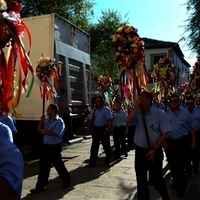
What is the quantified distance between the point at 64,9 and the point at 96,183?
57.7 feet

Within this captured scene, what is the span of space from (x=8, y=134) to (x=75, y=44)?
8540 millimetres

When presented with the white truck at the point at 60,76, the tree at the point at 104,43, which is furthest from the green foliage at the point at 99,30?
the white truck at the point at 60,76

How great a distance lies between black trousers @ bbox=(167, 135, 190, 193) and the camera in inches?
231

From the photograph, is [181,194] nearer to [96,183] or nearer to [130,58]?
[96,183]

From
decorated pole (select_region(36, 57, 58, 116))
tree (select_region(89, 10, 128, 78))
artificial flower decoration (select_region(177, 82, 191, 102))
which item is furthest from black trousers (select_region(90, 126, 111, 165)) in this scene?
tree (select_region(89, 10, 128, 78))

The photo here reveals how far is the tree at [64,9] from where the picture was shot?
2141cm

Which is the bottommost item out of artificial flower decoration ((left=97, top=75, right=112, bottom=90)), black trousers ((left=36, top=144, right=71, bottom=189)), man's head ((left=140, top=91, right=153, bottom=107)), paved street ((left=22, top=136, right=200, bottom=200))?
paved street ((left=22, top=136, right=200, bottom=200))

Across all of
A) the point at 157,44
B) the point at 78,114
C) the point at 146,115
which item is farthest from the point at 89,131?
the point at 157,44

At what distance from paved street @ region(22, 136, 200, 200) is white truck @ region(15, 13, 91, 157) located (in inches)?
35.9

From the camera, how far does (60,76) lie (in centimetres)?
930

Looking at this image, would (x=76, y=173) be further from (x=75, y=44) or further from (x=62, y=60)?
(x=75, y=44)

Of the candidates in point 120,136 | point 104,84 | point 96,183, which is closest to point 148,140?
point 96,183

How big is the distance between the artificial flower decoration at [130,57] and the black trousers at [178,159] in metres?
1.24

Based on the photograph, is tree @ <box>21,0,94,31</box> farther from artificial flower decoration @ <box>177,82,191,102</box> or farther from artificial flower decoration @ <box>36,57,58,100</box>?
artificial flower decoration @ <box>36,57,58,100</box>
